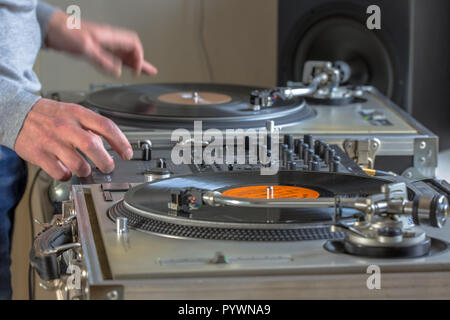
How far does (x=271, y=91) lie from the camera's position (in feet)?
5.26

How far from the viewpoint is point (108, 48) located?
149 cm

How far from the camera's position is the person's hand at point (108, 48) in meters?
1.46

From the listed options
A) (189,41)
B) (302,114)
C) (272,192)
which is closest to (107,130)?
(272,192)

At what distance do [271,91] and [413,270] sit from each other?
0.88m

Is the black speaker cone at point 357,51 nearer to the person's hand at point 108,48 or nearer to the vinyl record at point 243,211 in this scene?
the person's hand at point 108,48

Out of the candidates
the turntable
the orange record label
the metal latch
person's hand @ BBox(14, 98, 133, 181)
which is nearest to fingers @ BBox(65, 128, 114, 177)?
person's hand @ BBox(14, 98, 133, 181)

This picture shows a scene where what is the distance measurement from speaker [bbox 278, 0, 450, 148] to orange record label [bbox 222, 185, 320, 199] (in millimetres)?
1187

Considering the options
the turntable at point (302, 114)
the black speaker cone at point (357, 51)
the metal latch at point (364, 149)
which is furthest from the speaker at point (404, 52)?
the metal latch at point (364, 149)

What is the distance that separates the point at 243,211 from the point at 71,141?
0.98 ft

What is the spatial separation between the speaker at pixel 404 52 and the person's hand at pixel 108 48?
839 millimetres

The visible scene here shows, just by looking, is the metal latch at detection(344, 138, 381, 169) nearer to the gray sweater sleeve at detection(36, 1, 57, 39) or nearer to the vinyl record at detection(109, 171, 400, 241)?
the vinyl record at detection(109, 171, 400, 241)

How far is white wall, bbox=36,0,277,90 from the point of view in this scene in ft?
9.14
